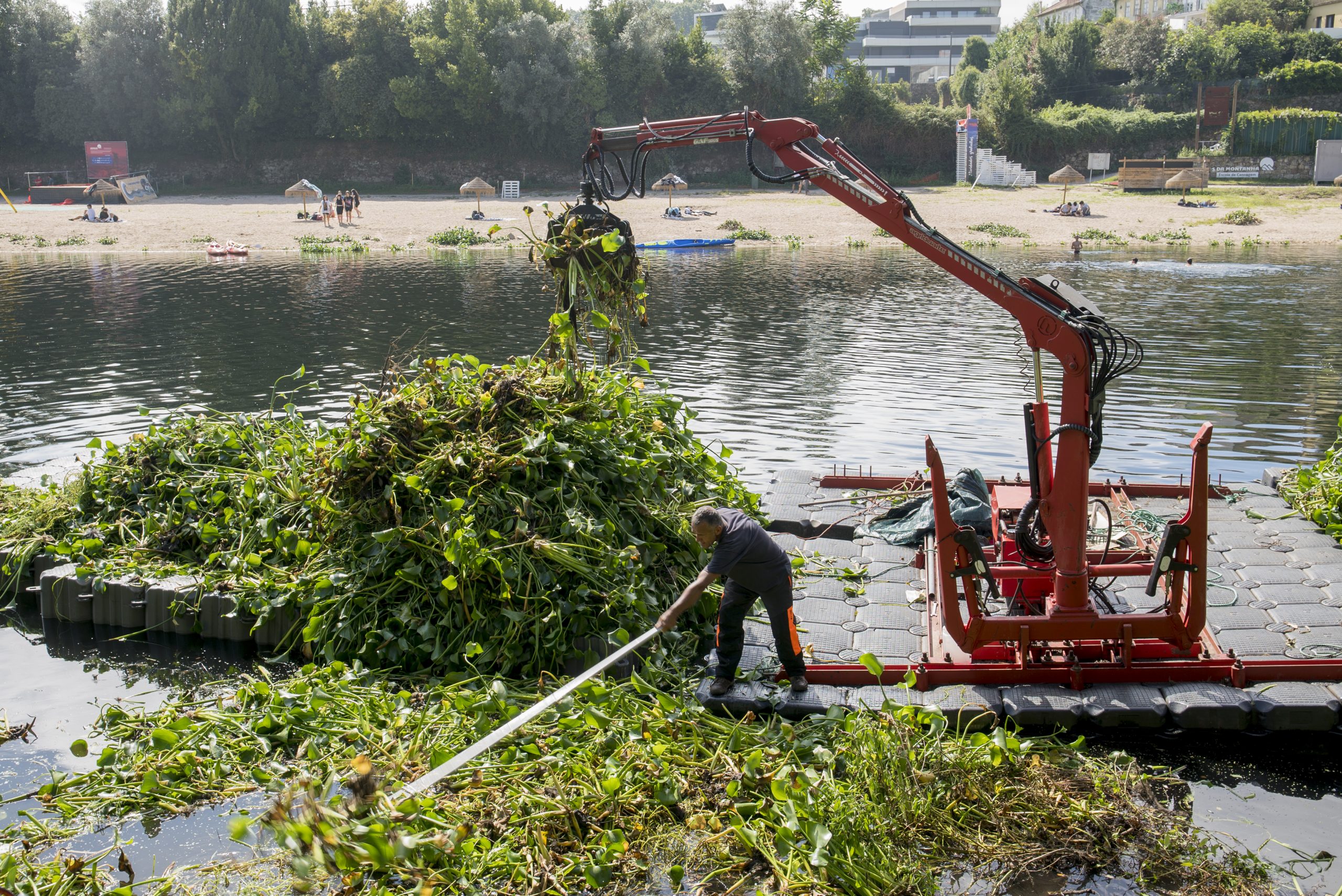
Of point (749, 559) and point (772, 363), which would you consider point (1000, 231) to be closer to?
point (772, 363)

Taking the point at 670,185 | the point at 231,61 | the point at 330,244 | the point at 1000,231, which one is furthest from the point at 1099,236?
the point at 231,61

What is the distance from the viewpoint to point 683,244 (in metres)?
44.8

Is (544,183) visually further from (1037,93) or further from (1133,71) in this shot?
(1133,71)

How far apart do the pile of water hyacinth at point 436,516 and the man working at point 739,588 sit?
967mm

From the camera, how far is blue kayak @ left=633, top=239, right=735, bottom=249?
44406mm

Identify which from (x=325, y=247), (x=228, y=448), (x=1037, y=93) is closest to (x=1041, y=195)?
(x=1037, y=93)

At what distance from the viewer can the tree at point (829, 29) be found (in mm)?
73938

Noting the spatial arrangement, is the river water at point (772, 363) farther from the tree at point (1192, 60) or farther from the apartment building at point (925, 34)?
the apartment building at point (925, 34)

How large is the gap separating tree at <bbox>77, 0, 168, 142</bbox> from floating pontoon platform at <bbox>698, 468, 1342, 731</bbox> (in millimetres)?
70787

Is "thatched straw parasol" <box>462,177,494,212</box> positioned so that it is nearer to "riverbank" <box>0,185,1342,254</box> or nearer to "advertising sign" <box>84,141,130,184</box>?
"riverbank" <box>0,185,1342,254</box>

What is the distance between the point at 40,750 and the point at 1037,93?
79524 millimetres

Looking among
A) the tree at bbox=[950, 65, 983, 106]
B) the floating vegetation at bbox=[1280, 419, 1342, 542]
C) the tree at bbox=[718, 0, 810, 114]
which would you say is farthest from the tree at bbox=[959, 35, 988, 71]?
the floating vegetation at bbox=[1280, 419, 1342, 542]

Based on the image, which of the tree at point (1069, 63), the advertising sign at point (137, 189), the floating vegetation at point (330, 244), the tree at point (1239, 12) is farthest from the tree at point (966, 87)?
the advertising sign at point (137, 189)

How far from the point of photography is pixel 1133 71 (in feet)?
243
